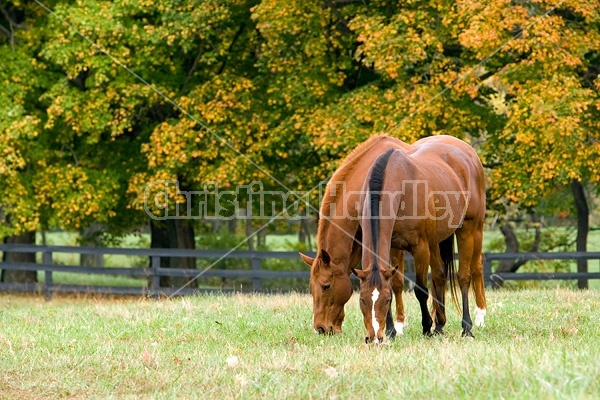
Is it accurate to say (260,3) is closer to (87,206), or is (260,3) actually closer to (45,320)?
(87,206)

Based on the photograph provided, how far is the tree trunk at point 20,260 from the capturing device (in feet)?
70.3

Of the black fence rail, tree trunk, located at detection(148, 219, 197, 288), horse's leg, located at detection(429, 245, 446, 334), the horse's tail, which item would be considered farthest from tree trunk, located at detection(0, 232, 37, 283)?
horse's leg, located at detection(429, 245, 446, 334)

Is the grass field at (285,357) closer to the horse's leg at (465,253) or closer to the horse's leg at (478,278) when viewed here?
the horse's leg at (478,278)

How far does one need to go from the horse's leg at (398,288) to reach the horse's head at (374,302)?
981mm

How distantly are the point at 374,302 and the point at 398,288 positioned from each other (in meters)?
1.98

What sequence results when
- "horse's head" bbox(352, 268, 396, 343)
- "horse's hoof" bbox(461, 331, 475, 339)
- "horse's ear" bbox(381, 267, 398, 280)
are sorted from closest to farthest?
"horse's head" bbox(352, 268, 396, 343) → "horse's ear" bbox(381, 267, 398, 280) → "horse's hoof" bbox(461, 331, 475, 339)

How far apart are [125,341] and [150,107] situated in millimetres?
11592

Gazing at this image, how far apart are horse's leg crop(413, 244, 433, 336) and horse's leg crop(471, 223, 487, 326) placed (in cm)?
90

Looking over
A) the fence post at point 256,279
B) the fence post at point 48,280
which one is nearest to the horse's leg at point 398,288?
the fence post at point 256,279

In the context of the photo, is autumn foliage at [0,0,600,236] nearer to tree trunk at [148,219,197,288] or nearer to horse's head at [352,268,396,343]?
tree trunk at [148,219,197,288]

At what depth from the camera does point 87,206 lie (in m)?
18.3

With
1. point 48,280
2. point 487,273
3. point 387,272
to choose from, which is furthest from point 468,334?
point 48,280

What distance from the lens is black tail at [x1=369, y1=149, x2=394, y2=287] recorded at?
712cm

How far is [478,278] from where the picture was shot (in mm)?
9242
